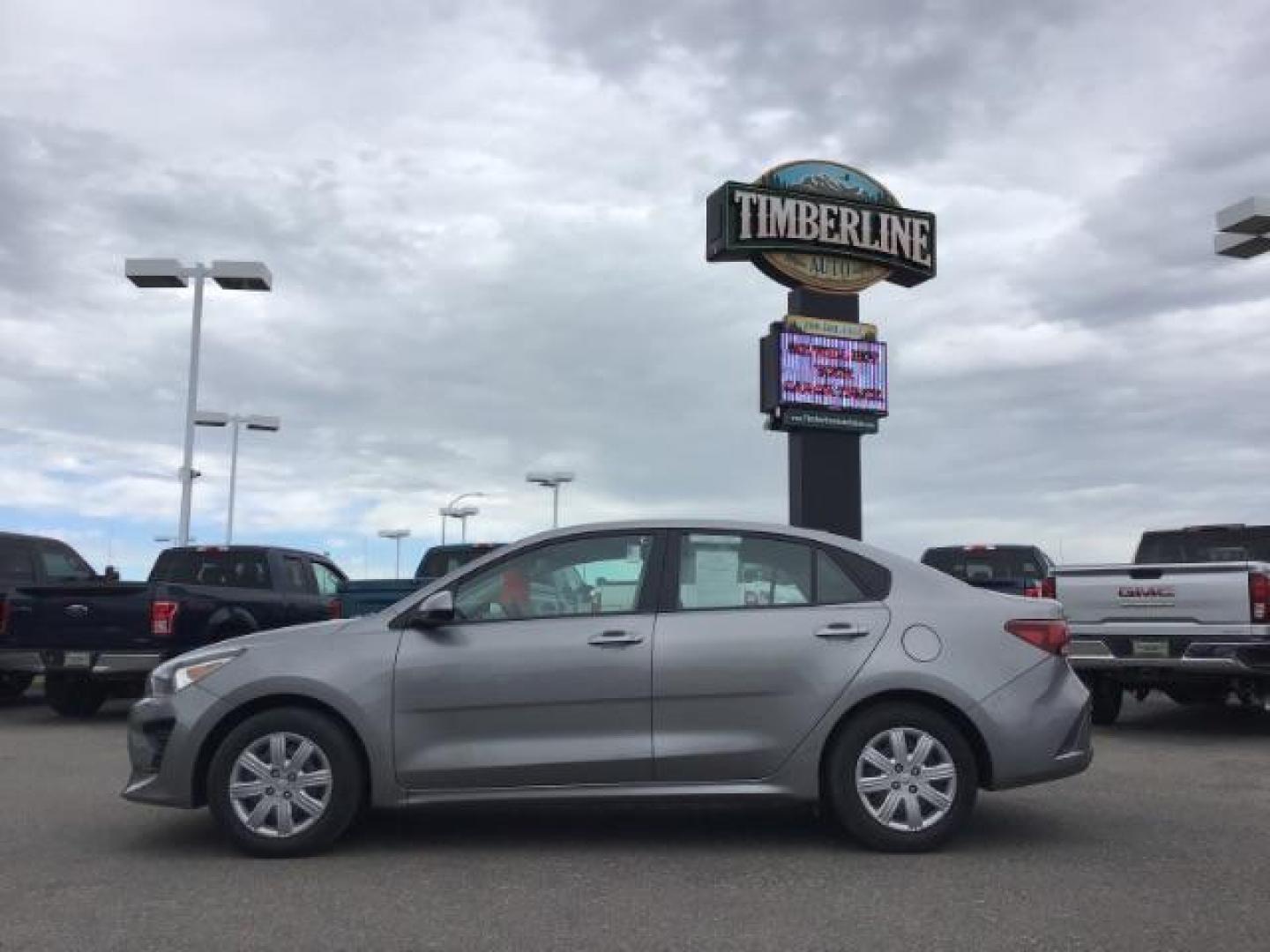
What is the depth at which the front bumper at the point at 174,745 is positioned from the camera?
20.4 ft

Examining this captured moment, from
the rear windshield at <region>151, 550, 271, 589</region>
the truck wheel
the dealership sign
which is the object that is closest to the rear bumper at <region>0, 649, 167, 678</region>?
the rear windshield at <region>151, 550, 271, 589</region>

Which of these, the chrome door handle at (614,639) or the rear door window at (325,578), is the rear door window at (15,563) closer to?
the rear door window at (325,578)

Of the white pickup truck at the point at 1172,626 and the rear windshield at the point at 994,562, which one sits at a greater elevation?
the rear windshield at the point at 994,562

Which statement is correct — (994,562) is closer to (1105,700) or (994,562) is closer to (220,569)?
(1105,700)

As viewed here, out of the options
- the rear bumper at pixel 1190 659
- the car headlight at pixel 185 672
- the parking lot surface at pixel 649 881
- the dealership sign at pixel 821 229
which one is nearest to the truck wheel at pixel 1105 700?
the rear bumper at pixel 1190 659

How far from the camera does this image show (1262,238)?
17234 mm

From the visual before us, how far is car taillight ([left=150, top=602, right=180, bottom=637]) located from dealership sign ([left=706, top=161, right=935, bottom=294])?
12.3 metres

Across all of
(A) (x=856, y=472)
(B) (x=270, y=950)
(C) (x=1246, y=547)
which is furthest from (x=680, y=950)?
(A) (x=856, y=472)

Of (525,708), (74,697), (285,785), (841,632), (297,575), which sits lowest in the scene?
(285,785)

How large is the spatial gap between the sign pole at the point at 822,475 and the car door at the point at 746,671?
15.0m

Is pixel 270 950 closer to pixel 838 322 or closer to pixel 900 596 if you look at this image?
pixel 900 596

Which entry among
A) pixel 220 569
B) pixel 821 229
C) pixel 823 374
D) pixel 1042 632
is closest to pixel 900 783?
pixel 1042 632

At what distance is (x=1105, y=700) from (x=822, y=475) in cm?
998

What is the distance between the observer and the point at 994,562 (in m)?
17.2
